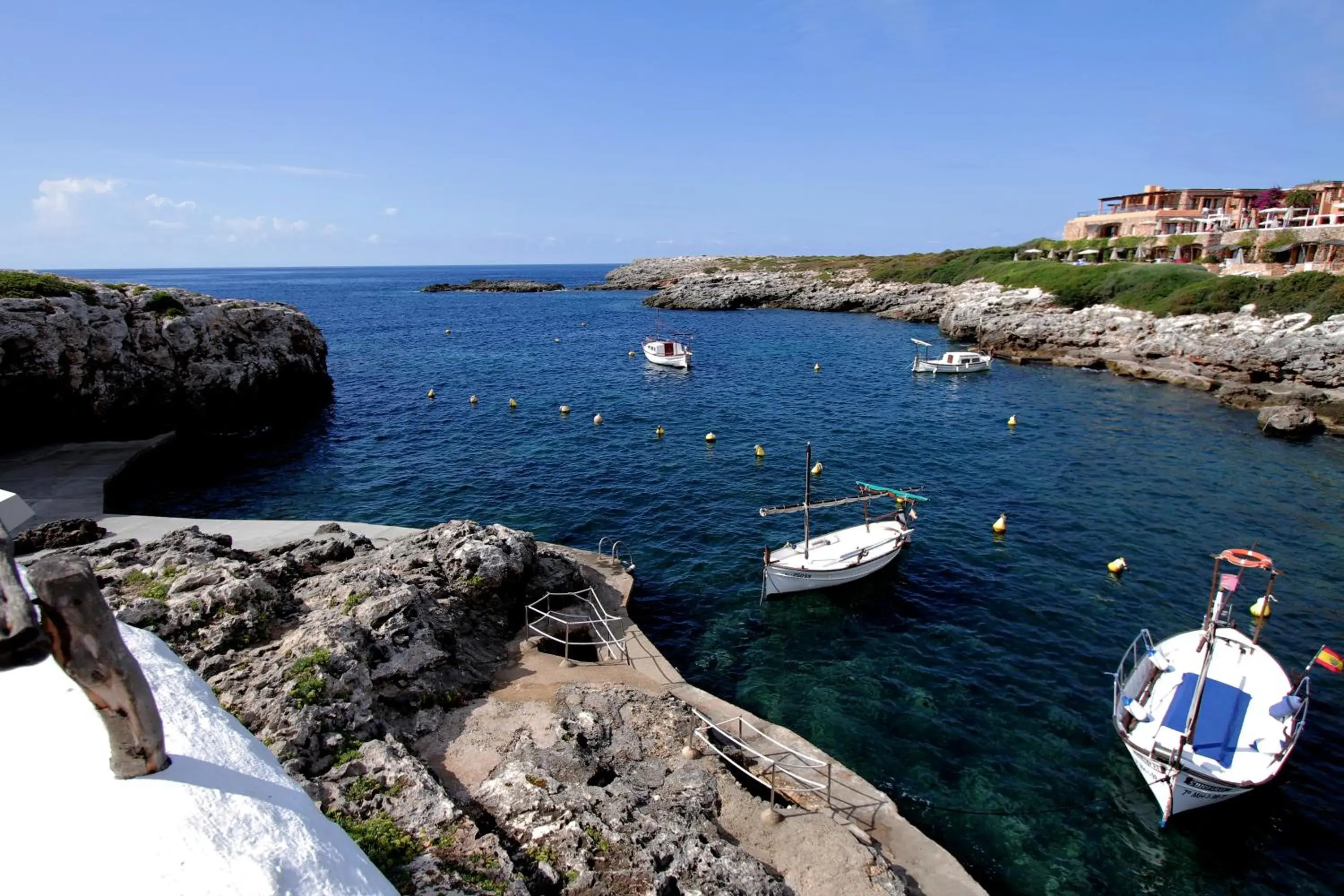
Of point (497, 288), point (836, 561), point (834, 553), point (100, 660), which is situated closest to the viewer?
point (100, 660)

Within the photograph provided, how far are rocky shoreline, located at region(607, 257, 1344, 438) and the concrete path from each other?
65978mm

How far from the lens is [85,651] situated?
692 centimetres

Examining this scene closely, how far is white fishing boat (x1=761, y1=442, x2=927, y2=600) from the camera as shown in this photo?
2444cm

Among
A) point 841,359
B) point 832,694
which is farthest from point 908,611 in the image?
point 841,359

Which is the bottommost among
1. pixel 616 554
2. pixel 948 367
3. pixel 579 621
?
pixel 616 554

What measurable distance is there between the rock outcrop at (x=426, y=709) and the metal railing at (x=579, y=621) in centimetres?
61

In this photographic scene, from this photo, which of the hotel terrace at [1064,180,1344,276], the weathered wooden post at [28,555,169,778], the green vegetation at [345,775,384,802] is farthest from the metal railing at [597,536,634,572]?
the hotel terrace at [1064,180,1344,276]

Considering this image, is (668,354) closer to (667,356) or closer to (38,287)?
(667,356)

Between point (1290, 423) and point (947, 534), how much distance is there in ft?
98.6

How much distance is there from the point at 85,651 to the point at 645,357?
2661 inches

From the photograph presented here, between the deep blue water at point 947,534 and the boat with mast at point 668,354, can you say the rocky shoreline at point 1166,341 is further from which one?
the boat with mast at point 668,354

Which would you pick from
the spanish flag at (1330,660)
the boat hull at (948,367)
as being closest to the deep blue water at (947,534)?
the boat hull at (948,367)

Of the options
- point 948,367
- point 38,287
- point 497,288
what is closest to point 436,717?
point 38,287

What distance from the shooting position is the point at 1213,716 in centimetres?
1709
